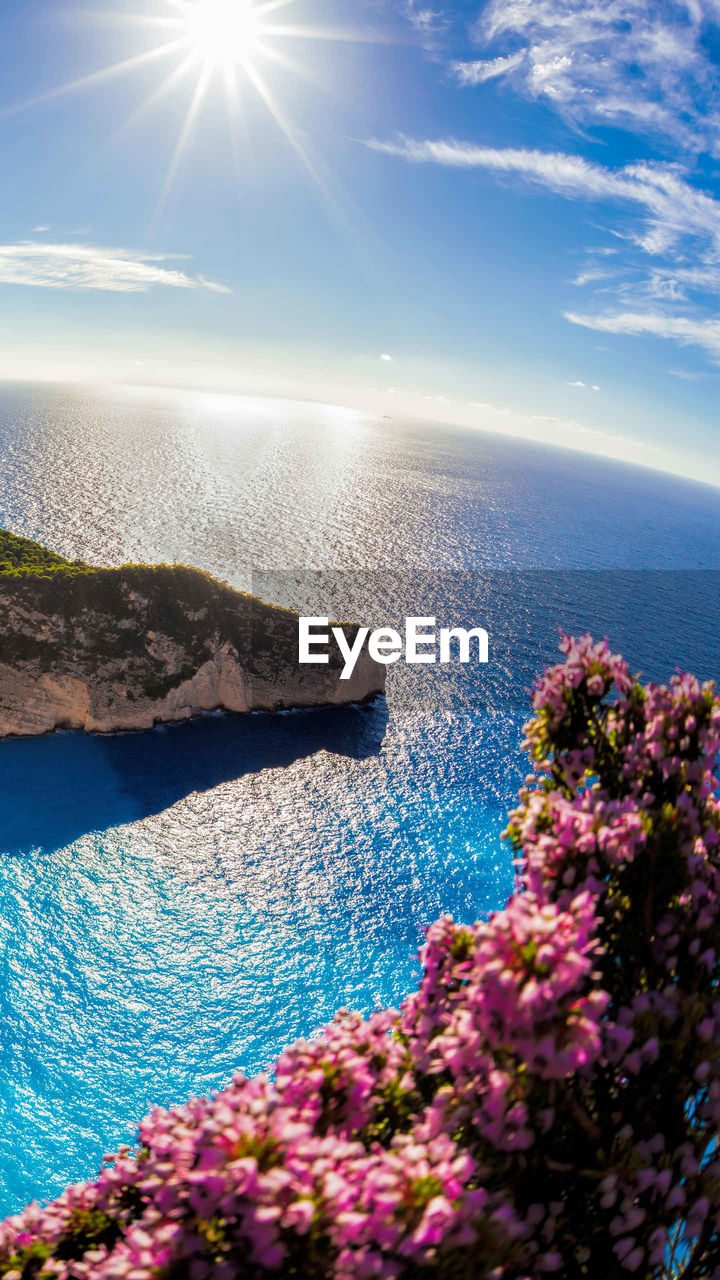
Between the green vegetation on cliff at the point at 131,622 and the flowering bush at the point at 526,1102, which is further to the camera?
the green vegetation on cliff at the point at 131,622

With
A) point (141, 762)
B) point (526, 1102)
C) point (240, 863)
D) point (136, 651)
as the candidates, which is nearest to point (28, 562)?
point (136, 651)

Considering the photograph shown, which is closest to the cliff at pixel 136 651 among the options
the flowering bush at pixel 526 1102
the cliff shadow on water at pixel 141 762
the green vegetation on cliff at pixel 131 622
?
the green vegetation on cliff at pixel 131 622

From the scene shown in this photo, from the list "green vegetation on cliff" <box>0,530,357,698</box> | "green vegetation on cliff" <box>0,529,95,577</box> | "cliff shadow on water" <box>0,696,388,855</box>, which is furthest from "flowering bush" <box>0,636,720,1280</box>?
"green vegetation on cliff" <box>0,529,95,577</box>

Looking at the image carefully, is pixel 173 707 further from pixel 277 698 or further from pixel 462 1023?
pixel 462 1023

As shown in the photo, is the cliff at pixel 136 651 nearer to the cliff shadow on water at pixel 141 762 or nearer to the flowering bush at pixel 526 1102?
the cliff shadow on water at pixel 141 762

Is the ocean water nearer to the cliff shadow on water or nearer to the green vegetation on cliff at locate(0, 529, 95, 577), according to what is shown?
the cliff shadow on water

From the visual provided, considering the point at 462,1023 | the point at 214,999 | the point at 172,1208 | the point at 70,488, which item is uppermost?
the point at 70,488

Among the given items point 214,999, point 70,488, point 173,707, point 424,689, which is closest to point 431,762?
point 424,689
